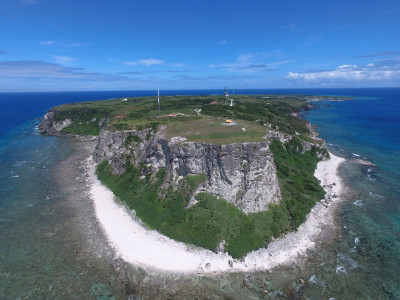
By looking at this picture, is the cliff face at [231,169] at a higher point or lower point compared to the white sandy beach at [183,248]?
higher

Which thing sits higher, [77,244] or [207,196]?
[207,196]

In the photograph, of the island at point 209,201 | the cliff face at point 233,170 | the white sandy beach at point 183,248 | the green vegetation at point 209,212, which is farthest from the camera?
the cliff face at point 233,170

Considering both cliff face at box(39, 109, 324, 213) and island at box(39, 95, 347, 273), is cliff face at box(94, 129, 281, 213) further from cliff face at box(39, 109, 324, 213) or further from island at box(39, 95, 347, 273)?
island at box(39, 95, 347, 273)

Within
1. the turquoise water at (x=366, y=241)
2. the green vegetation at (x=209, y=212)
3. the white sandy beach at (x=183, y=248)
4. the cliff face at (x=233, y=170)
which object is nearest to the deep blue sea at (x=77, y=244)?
the turquoise water at (x=366, y=241)

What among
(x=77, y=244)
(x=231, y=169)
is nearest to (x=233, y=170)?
(x=231, y=169)

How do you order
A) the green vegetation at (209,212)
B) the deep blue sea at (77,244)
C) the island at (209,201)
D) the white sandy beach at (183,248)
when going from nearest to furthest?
1. the deep blue sea at (77,244)
2. the white sandy beach at (183,248)
3. the island at (209,201)
4. the green vegetation at (209,212)

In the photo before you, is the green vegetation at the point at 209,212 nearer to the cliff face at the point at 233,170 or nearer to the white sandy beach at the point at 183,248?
the white sandy beach at the point at 183,248

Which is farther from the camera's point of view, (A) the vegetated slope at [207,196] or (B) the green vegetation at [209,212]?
(A) the vegetated slope at [207,196]

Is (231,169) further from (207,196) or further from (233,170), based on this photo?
(207,196)
